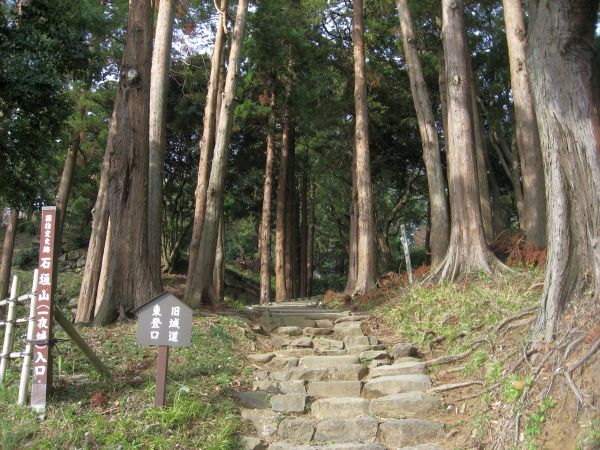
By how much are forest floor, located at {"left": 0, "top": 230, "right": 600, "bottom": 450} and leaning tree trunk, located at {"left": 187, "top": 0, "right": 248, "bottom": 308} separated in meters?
2.60

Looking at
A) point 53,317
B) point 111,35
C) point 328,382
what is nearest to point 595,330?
point 328,382

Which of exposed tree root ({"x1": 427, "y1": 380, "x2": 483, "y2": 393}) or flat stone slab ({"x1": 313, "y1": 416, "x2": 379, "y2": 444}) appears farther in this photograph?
exposed tree root ({"x1": 427, "y1": 380, "x2": 483, "y2": 393})

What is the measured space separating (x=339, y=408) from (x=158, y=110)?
6.97 metres

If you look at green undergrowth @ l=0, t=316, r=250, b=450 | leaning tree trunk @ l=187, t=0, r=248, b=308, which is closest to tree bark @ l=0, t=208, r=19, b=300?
leaning tree trunk @ l=187, t=0, r=248, b=308

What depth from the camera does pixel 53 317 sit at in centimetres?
566

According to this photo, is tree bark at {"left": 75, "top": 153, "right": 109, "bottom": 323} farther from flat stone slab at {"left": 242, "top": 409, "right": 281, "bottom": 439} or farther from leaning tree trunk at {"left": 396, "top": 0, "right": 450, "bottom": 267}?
leaning tree trunk at {"left": 396, "top": 0, "right": 450, "bottom": 267}

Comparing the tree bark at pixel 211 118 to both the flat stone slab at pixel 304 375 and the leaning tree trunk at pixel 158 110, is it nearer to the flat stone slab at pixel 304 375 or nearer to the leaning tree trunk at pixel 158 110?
the leaning tree trunk at pixel 158 110

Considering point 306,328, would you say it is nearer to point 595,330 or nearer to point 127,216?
point 127,216

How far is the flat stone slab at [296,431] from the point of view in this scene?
555cm

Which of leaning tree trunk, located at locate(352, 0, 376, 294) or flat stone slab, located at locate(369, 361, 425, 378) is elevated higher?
leaning tree trunk, located at locate(352, 0, 376, 294)

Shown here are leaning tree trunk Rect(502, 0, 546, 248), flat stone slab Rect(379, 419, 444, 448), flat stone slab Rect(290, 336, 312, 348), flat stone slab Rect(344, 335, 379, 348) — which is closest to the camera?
flat stone slab Rect(379, 419, 444, 448)

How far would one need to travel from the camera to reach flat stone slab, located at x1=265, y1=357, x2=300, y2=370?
766cm

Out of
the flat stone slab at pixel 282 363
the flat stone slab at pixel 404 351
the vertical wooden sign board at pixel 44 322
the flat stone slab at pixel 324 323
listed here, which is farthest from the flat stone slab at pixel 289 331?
the vertical wooden sign board at pixel 44 322

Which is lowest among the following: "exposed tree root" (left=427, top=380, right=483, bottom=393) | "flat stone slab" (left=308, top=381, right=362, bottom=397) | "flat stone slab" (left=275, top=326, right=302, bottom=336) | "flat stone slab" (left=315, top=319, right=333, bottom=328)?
"flat stone slab" (left=308, top=381, right=362, bottom=397)
